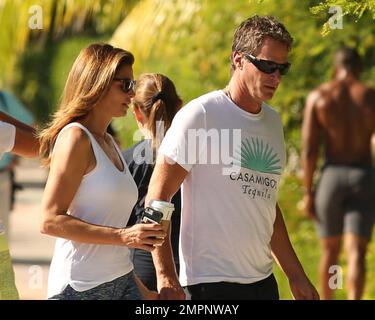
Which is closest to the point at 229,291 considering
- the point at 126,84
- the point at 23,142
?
the point at 126,84

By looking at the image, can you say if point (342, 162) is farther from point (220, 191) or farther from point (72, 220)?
point (72, 220)

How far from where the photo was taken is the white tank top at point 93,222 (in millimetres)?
4250

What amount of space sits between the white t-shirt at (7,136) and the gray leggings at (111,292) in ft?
1.96

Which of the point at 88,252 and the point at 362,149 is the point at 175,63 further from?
the point at 88,252

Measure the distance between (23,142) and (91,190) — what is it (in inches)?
18.0

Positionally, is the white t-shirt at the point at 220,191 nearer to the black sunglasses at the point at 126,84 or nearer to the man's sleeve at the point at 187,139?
the man's sleeve at the point at 187,139

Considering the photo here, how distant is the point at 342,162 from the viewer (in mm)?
8000

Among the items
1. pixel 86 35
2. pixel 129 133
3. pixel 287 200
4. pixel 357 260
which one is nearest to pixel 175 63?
pixel 129 133

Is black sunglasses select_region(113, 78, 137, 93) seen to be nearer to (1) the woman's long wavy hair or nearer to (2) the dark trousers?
(1) the woman's long wavy hair

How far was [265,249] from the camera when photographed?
15.0 ft

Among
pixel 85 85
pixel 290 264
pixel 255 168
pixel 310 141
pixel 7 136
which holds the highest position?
pixel 310 141

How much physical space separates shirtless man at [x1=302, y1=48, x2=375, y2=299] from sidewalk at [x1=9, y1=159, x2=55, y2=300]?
1.84m

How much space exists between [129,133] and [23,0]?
1524 mm

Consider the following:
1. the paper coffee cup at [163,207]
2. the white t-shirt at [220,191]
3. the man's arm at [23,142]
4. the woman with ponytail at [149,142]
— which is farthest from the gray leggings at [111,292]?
the woman with ponytail at [149,142]
